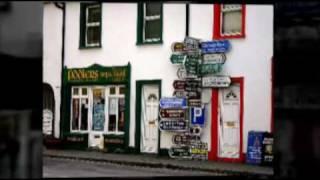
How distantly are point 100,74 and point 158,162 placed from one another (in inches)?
124

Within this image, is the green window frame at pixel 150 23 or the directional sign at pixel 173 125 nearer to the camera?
the directional sign at pixel 173 125

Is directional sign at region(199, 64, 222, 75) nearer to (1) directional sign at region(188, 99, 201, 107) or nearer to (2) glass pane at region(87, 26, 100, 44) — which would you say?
(1) directional sign at region(188, 99, 201, 107)

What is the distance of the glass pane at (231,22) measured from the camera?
558 inches

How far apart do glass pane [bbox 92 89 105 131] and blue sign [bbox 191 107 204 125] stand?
202 centimetres

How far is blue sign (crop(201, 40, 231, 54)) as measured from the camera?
551 inches

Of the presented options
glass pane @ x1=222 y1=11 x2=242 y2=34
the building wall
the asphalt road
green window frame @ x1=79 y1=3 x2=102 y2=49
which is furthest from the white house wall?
glass pane @ x1=222 y1=11 x2=242 y2=34

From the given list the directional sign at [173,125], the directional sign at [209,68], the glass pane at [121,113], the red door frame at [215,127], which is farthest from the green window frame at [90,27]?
the red door frame at [215,127]

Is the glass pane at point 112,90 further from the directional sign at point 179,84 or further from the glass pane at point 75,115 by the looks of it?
the glass pane at point 75,115

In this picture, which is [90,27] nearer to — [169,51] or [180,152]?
[169,51]

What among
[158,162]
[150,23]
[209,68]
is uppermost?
[150,23]

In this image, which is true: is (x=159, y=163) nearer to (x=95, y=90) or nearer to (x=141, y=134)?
(x=141, y=134)

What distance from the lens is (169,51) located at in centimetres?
1480

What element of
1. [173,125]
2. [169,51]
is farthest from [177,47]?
[173,125]

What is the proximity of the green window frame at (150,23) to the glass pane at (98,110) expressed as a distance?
1.53 meters
